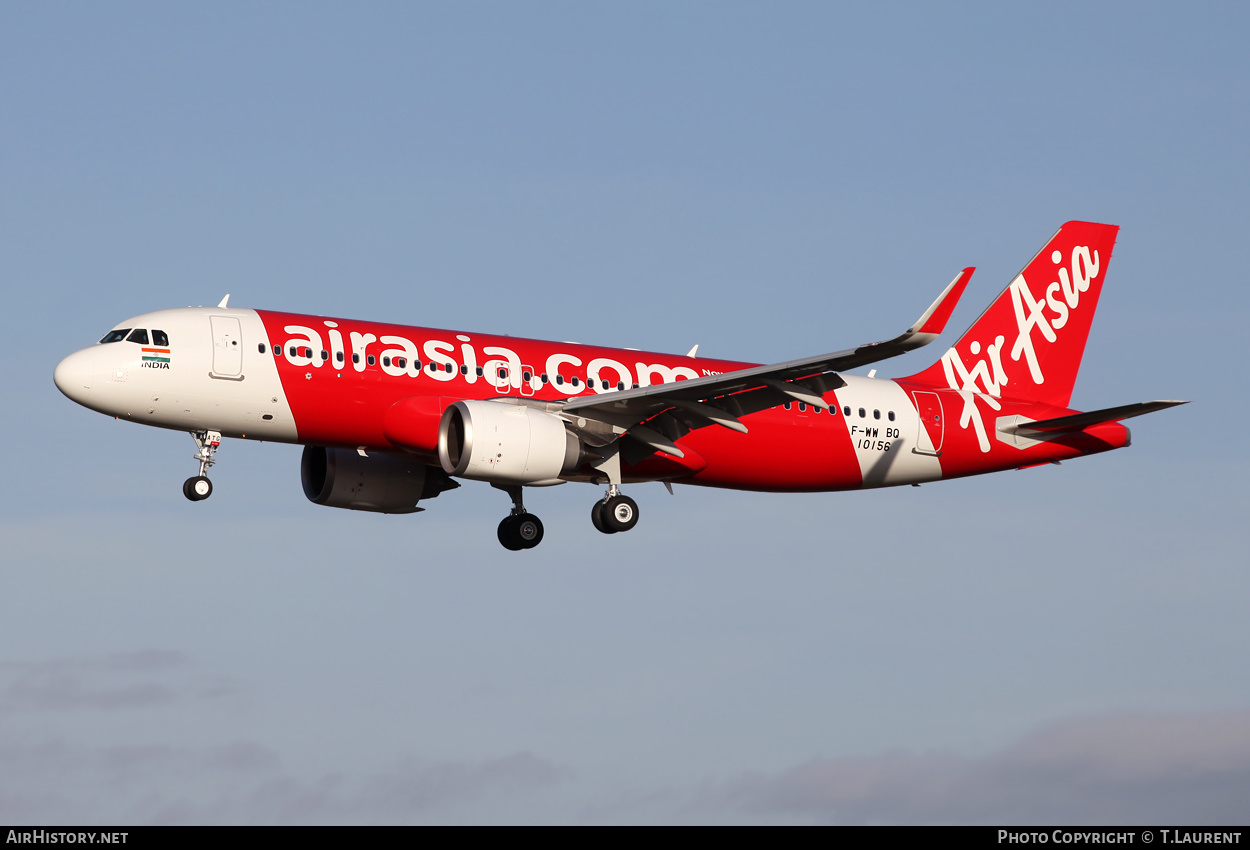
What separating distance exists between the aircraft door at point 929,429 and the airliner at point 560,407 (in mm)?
52

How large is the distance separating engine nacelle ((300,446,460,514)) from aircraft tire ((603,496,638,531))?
5.88m

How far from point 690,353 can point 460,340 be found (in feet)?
21.6

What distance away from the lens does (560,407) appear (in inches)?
1588

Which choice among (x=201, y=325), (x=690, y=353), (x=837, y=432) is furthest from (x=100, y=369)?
(x=837, y=432)

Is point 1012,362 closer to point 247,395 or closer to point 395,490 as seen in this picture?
point 395,490

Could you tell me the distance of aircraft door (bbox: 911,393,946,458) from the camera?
45.7 meters

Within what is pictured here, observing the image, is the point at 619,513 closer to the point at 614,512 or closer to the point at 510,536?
the point at 614,512

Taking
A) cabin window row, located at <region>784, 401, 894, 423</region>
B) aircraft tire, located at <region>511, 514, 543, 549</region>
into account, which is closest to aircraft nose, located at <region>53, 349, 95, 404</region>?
aircraft tire, located at <region>511, 514, 543, 549</region>

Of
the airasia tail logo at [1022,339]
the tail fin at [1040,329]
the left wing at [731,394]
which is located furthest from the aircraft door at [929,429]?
the left wing at [731,394]

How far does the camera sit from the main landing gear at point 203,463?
39.5 m

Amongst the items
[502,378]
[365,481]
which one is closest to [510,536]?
[365,481]

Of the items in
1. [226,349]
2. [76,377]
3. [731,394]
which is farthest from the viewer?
[731,394]

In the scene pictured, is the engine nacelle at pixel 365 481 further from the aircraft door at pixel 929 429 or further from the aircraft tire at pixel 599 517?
the aircraft door at pixel 929 429

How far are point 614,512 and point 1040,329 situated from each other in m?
14.7
